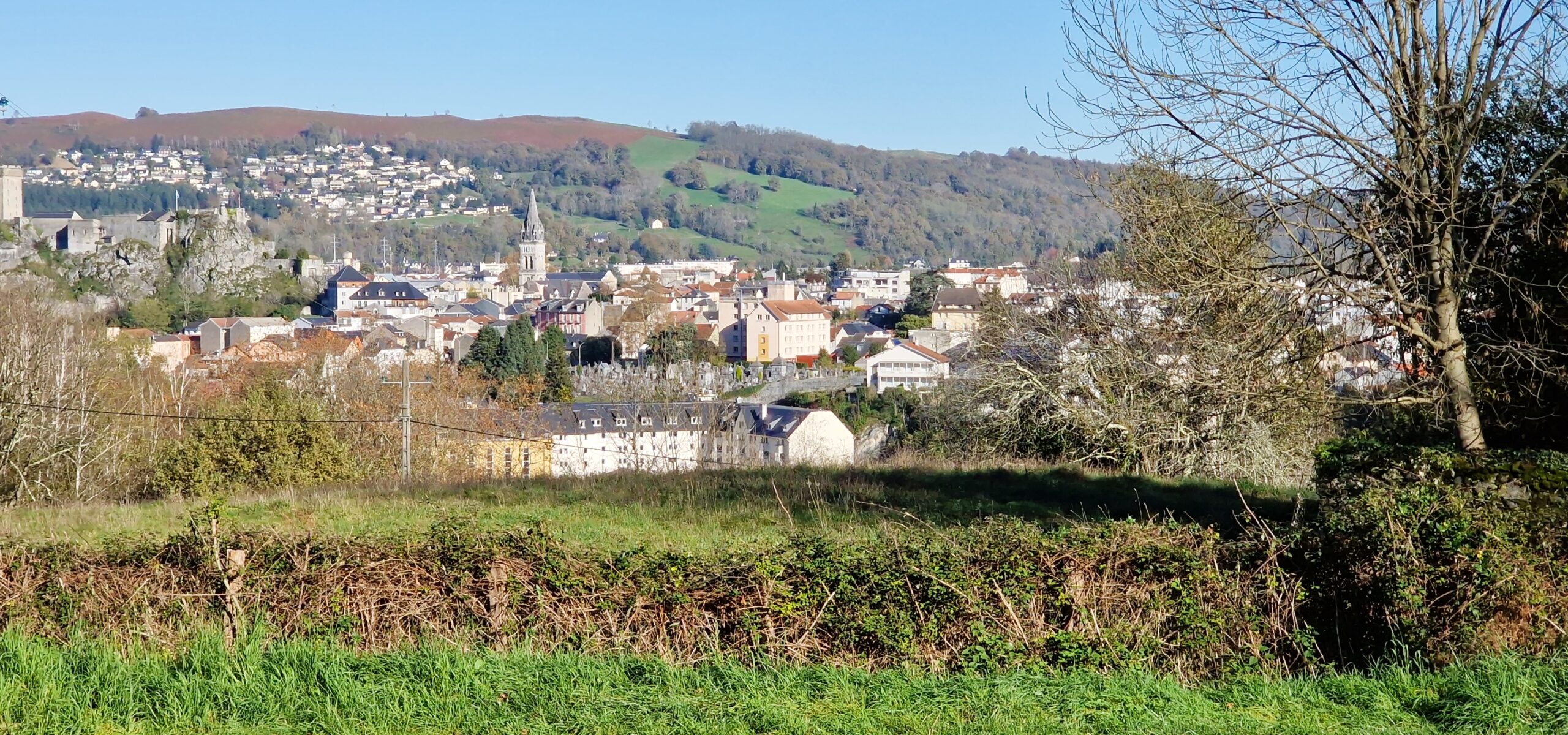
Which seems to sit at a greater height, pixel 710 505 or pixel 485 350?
pixel 710 505

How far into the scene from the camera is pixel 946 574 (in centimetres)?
497

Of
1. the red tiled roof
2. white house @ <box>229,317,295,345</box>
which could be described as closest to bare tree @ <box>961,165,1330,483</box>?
white house @ <box>229,317,295,345</box>

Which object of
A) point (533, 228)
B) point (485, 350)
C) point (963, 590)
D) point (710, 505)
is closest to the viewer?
point (963, 590)

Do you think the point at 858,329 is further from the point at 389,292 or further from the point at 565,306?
the point at 389,292

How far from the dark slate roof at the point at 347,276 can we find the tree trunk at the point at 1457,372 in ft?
345

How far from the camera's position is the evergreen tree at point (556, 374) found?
5025 centimetres

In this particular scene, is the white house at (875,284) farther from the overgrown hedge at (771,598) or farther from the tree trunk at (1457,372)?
the overgrown hedge at (771,598)

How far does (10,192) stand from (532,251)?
64774 millimetres

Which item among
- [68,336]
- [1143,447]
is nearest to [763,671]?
[1143,447]

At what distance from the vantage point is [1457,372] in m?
7.00

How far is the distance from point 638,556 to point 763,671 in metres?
0.84

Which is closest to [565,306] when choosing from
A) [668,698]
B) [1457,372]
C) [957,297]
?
[957,297]

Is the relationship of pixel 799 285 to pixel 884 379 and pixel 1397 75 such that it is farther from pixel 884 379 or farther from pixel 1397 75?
pixel 1397 75

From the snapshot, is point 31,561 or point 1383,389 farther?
point 1383,389
